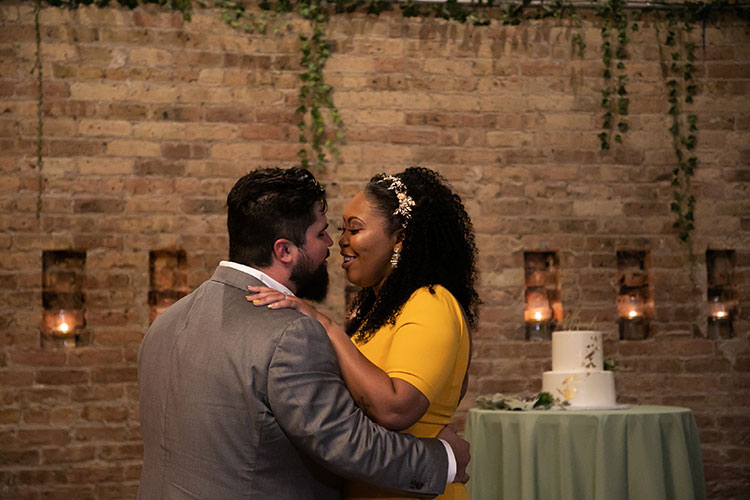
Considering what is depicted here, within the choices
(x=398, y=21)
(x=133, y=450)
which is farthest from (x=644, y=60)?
(x=133, y=450)

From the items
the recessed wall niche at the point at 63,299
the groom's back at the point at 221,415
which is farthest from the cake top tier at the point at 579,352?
the recessed wall niche at the point at 63,299

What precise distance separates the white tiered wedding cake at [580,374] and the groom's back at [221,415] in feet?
7.91

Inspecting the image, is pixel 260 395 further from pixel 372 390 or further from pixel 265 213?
pixel 265 213

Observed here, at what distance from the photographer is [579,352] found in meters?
4.17

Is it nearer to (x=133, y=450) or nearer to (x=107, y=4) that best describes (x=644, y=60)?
(x=107, y=4)

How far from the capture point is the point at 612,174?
5695mm

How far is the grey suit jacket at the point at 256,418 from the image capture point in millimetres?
1727

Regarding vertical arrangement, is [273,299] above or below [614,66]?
below

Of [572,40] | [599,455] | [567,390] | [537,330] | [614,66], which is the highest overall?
[572,40]

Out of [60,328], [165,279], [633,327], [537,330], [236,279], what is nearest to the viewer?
[236,279]

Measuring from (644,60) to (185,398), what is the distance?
4.76 metres

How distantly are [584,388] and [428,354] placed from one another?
7.35 ft

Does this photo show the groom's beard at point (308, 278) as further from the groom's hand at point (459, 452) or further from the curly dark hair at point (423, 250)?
the groom's hand at point (459, 452)

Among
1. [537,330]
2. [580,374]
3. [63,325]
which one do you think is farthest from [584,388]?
[63,325]
